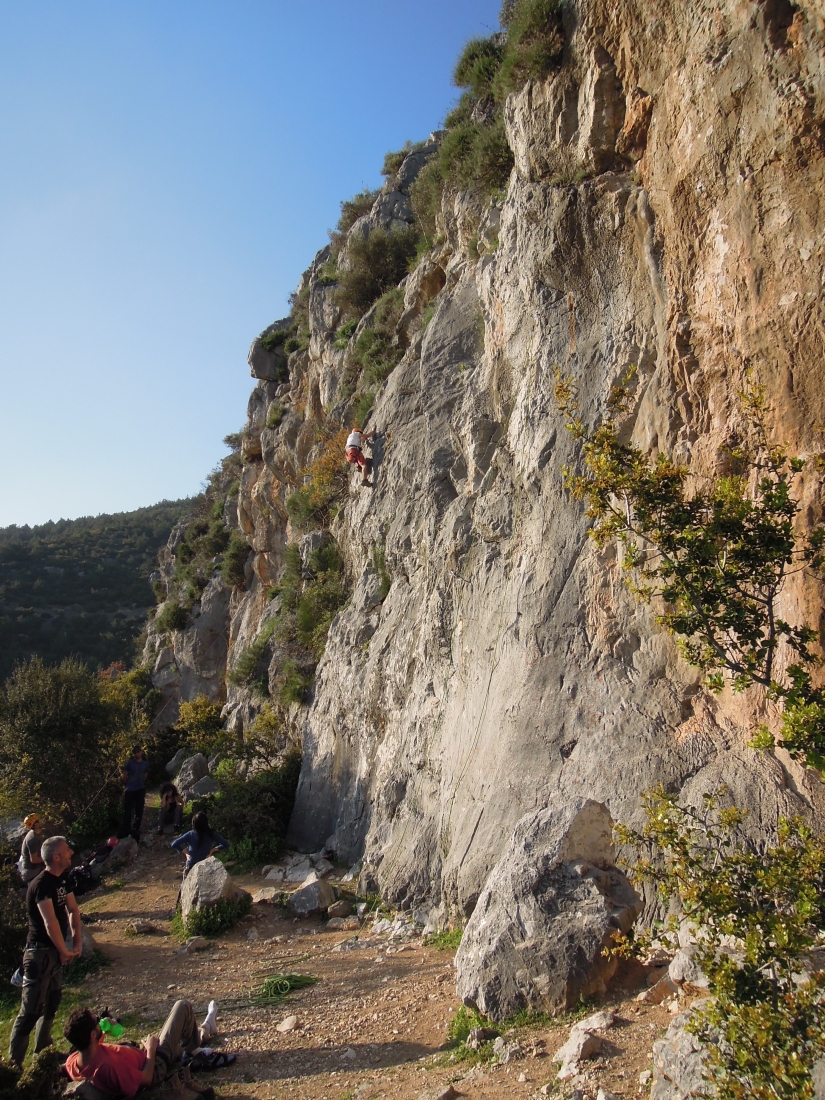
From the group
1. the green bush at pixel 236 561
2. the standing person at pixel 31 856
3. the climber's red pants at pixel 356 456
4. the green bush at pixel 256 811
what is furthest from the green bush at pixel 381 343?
the standing person at pixel 31 856

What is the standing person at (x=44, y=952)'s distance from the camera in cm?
529

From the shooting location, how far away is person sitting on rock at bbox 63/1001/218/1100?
4.35 metres

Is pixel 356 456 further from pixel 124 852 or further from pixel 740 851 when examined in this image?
pixel 740 851

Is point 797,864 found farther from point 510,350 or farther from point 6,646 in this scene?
point 6,646

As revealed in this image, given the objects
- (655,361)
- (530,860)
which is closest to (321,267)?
(655,361)

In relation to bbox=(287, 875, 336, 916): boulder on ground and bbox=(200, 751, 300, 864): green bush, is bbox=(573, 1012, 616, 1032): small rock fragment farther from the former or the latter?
bbox=(200, 751, 300, 864): green bush

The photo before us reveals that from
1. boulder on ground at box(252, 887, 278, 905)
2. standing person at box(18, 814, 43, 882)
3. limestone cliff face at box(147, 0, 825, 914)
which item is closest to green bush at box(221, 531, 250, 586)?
limestone cliff face at box(147, 0, 825, 914)

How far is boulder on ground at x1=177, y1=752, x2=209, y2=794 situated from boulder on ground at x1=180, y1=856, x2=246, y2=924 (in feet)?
24.7

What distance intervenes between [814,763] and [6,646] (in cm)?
4643

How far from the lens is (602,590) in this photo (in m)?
7.26

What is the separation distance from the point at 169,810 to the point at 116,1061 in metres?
10.7

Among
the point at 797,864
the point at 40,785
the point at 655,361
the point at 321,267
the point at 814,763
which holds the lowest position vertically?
the point at 40,785

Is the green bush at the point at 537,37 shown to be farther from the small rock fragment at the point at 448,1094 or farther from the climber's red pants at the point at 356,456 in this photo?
the small rock fragment at the point at 448,1094

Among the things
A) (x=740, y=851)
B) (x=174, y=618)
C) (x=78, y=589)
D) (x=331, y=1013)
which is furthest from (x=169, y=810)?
(x=78, y=589)
